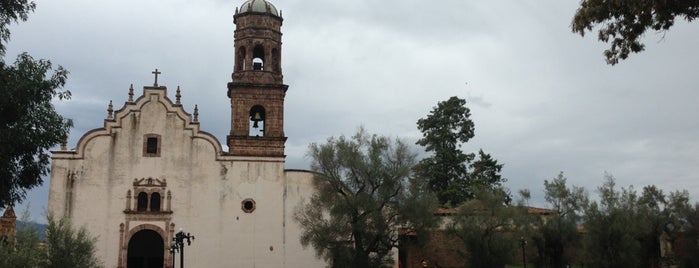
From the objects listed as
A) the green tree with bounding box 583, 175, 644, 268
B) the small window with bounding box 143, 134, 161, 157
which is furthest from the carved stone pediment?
the green tree with bounding box 583, 175, 644, 268

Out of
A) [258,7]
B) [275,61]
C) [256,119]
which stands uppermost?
[258,7]

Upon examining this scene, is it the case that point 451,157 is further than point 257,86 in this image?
Yes

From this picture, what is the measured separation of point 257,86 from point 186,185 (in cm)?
617

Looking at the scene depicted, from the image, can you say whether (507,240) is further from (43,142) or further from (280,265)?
(43,142)

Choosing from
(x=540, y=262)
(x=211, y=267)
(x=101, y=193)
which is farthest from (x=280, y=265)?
(x=540, y=262)

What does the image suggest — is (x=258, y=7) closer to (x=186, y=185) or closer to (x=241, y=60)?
(x=241, y=60)

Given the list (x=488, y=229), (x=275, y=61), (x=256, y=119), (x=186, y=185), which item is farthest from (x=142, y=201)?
(x=488, y=229)

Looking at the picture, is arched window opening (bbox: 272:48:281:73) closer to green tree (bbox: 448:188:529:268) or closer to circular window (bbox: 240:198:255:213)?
circular window (bbox: 240:198:255:213)

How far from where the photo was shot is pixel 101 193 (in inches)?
1276

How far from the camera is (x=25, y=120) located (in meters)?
18.7

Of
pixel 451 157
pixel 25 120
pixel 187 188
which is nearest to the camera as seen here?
pixel 25 120

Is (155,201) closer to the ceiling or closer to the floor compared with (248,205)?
closer to the ceiling

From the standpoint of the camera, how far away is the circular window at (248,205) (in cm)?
A: 3331

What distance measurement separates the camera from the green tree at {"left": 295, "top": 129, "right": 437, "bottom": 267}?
28234mm
